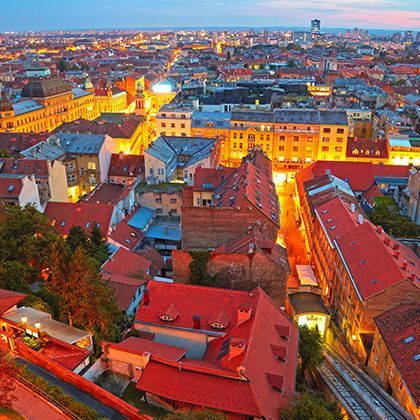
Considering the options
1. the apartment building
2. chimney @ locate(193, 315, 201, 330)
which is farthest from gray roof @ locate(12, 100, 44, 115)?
chimney @ locate(193, 315, 201, 330)

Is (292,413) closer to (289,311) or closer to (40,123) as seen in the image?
(289,311)

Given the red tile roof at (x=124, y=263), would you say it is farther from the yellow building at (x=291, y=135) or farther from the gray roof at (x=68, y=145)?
the yellow building at (x=291, y=135)

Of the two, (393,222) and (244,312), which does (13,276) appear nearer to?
(244,312)

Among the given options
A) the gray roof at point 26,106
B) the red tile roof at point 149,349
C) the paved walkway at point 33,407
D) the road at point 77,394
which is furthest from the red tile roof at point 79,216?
the gray roof at point 26,106

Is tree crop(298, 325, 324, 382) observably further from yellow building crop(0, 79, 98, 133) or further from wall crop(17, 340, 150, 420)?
yellow building crop(0, 79, 98, 133)

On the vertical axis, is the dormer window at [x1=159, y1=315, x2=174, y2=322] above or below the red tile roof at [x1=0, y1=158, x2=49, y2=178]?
below

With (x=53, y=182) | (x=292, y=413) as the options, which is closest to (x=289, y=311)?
(x=292, y=413)

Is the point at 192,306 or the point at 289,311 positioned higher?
the point at 192,306
